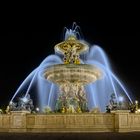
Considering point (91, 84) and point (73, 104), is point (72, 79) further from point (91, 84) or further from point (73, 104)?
point (91, 84)

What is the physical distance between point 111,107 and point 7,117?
252 inches

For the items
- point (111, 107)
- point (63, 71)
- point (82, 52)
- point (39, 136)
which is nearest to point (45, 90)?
point (82, 52)

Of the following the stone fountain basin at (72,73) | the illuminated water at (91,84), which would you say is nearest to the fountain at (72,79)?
the stone fountain basin at (72,73)

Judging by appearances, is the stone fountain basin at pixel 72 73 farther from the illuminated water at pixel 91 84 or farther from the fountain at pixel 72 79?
the illuminated water at pixel 91 84

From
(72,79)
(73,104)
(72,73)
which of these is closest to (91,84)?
(72,79)

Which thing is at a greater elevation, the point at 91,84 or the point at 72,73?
the point at 72,73

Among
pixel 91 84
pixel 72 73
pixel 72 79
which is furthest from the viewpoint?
pixel 91 84

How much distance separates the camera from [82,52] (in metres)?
34.4

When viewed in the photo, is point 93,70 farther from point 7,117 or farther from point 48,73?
point 7,117

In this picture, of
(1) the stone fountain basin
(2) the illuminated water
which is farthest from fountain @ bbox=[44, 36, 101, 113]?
(2) the illuminated water

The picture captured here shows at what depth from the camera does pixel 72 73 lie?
3011cm

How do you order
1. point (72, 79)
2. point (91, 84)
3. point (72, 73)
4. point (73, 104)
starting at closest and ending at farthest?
point (73, 104) → point (72, 73) → point (72, 79) → point (91, 84)

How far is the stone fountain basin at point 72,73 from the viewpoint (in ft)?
97.7

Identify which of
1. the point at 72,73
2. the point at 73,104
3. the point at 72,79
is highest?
the point at 72,73
